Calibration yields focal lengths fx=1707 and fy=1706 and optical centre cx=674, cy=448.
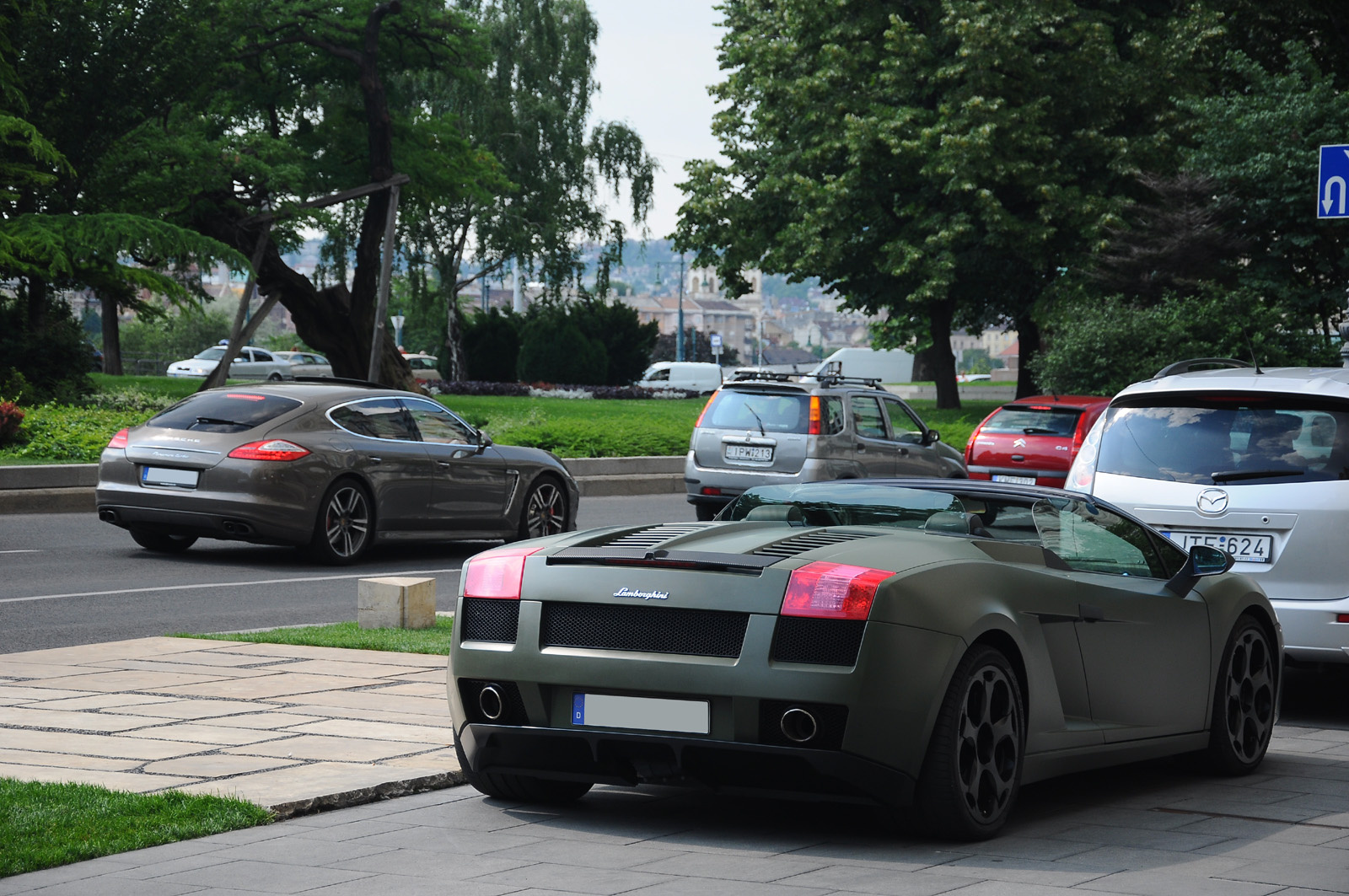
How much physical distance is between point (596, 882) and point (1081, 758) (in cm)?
205

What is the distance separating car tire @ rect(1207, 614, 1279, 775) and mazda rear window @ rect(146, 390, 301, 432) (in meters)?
8.74

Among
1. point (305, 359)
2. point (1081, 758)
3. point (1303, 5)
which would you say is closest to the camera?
point (1081, 758)

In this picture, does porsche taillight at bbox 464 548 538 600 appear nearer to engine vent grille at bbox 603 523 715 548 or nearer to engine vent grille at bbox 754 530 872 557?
engine vent grille at bbox 603 523 715 548

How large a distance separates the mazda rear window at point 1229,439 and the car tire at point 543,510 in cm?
764

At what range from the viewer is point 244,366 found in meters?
67.5

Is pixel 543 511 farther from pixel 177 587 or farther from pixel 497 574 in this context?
pixel 497 574

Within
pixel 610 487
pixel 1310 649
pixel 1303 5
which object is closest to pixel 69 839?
pixel 1310 649

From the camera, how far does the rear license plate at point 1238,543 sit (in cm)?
822

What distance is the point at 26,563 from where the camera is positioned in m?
13.5

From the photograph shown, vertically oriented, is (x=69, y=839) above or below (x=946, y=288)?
below

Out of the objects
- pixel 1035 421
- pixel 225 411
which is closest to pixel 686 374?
pixel 1035 421

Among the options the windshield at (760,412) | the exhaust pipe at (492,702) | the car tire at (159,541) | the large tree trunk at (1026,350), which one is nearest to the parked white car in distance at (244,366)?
the large tree trunk at (1026,350)

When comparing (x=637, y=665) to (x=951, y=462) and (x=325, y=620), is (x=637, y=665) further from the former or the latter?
(x=951, y=462)

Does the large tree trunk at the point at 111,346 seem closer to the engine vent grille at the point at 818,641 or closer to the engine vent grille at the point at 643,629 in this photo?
the engine vent grille at the point at 643,629
